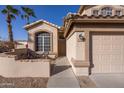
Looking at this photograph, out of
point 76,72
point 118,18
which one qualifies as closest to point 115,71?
point 76,72

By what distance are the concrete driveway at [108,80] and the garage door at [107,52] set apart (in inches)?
20.7

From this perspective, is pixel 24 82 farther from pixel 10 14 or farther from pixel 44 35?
pixel 10 14

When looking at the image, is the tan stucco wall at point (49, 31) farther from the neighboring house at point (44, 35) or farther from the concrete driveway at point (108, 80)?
the concrete driveway at point (108, 80)

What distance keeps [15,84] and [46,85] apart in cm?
141

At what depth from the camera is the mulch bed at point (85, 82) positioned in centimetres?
773

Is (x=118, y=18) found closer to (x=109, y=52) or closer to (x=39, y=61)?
(x=109, y=52)

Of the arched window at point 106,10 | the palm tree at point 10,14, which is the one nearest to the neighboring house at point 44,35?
the arched window at point 106,10

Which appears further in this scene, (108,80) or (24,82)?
(108,80)

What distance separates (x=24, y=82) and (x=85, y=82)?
2.79 meters

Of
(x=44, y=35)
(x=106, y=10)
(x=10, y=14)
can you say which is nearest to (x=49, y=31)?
(x=44, y=35)

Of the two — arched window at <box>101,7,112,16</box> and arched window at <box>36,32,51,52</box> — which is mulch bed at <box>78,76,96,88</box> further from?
arched window at <box>36,32,51,52</box>

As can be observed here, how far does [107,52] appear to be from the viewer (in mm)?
10141
